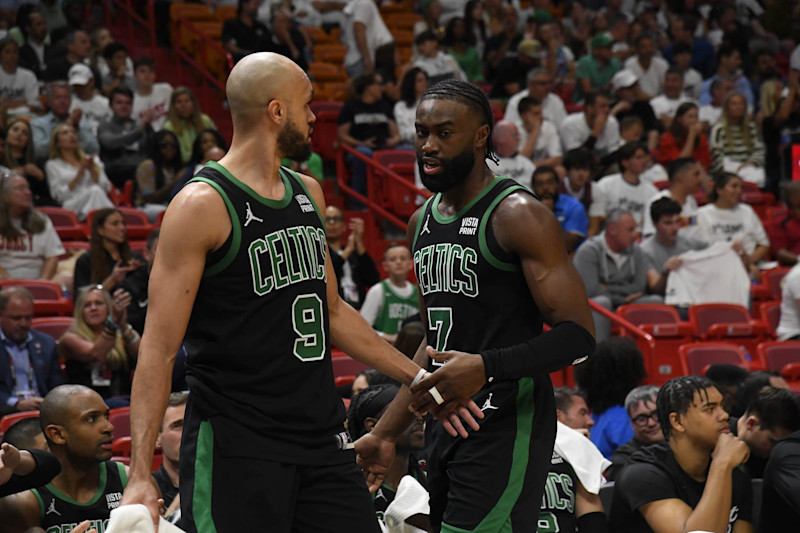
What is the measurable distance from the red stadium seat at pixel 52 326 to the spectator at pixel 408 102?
5224 mm

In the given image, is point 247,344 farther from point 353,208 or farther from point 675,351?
point 353,208

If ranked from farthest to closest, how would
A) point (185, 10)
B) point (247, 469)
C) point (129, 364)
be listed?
point (185, 10) < point (129, 364) < point (247, 469)

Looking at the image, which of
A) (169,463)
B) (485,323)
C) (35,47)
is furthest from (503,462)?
(35,47)

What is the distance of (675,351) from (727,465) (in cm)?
469

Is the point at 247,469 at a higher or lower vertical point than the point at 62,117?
lower

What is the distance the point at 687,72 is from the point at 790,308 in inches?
263

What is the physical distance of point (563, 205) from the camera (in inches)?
419

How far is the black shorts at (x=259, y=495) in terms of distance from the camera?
3139 mm

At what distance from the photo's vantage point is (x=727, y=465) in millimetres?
4812

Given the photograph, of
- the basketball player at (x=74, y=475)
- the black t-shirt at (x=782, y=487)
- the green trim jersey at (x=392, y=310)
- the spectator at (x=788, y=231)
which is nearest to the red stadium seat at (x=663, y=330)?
the green trim jersey at (x=392, y=310)

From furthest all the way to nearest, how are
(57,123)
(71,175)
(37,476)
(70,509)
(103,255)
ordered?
(57,123) → (71,175) → (103,255) → (70,509) → (37,476)

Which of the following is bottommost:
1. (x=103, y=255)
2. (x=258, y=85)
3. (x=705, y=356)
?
(x=705, y=356)

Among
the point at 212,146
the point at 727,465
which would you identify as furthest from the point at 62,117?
the point at 727,465

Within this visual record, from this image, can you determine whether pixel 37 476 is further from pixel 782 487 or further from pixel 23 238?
pixel 23 238
